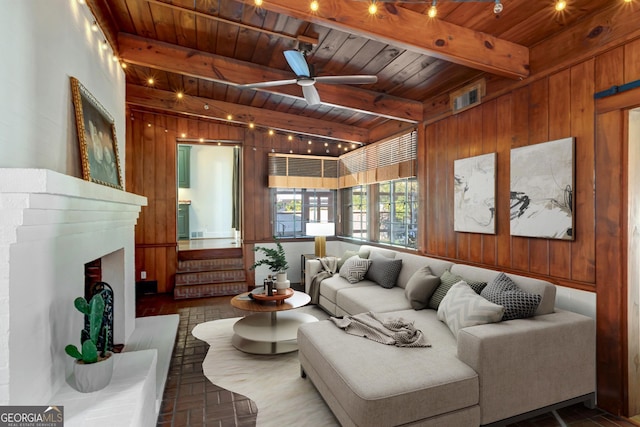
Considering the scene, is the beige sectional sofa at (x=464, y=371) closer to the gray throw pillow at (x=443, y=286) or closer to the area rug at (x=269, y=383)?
the area rug at (x=269, y=383)

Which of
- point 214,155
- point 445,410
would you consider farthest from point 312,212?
point 445,410

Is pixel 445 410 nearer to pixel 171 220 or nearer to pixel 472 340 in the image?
pixel 472 340

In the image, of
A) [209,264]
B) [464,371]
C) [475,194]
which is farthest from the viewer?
[209,264]

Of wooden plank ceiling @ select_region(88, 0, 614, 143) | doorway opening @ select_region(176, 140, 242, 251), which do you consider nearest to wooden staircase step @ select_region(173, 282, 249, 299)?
wooden plank ceiling @ select_region(88, 0, 614, 143)

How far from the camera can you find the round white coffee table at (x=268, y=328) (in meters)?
3.35

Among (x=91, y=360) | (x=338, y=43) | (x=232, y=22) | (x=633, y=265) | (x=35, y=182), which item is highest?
(x=232, y=22)

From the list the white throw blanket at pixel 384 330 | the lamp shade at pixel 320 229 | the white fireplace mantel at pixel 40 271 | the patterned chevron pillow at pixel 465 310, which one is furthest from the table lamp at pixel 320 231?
the white fireplace mantel at pixel 40 271

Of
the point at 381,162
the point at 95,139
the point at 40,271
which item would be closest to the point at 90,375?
the point at 40,271

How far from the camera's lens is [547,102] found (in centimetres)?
280

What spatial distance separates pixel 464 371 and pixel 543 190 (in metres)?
1.73

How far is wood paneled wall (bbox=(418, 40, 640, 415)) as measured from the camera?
7.61 feet

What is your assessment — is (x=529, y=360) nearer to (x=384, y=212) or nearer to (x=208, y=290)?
(x=384, y=212)

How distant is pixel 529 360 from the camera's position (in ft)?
7.07

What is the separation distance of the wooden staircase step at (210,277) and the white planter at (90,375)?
13.4 feet
